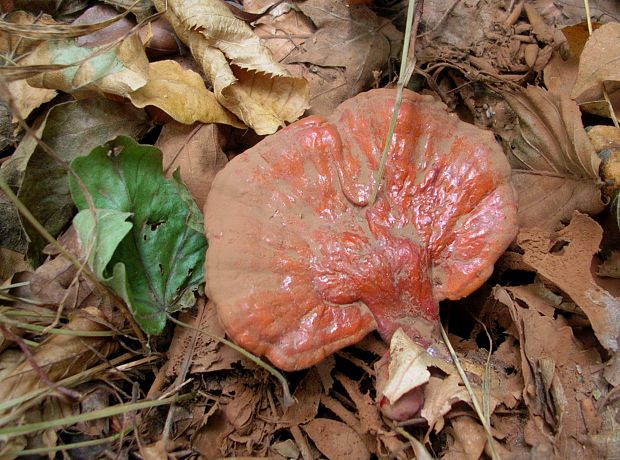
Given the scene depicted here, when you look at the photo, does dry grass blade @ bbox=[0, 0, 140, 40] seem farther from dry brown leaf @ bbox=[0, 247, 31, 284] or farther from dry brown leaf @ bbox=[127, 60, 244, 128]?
dry brown leaf @ bbox=[0, 247, 31, 284]

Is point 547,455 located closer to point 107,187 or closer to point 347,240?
point 347,240

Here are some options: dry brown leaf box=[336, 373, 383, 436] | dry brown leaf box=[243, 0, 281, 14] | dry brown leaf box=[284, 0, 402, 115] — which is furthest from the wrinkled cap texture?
dry brown leaf box=[243, 0, 281, 14]

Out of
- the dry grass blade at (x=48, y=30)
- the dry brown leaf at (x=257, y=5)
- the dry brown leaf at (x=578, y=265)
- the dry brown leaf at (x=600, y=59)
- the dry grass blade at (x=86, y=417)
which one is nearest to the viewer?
the dry grass blade at (x=86, y=417)

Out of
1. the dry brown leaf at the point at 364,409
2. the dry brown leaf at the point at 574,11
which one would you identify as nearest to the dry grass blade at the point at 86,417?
the dry brown leaf at the point at 364,409

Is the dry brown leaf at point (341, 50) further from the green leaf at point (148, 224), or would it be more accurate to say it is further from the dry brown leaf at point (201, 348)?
the dry brown leaf at point (201, 348)

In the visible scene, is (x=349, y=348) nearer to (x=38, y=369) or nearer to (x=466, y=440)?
(x=466, y=440)

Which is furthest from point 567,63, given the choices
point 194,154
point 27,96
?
point 27,96

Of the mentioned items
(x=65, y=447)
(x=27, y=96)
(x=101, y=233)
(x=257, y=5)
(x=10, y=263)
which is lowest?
(x=65, y=447)
